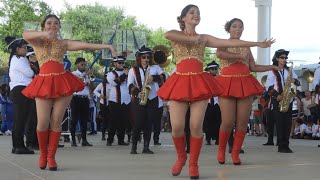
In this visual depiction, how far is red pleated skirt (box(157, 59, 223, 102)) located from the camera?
7301mm

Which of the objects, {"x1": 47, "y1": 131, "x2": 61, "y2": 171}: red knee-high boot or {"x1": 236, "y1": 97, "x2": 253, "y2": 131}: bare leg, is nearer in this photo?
{"x1": 47, "y1": 131, "x2": 61, "y2": 171}: red knee-high boot

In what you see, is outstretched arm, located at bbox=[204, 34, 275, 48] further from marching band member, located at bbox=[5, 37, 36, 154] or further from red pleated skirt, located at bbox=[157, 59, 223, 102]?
marching band member, located at bbox=[5, 37, 36, 154]

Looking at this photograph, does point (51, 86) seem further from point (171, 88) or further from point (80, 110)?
point (80, 110)

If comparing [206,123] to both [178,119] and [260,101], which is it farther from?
[178,119]

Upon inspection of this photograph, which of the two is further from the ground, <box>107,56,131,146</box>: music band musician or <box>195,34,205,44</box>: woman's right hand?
<box>195,34,205,44</box>: woman's right hand

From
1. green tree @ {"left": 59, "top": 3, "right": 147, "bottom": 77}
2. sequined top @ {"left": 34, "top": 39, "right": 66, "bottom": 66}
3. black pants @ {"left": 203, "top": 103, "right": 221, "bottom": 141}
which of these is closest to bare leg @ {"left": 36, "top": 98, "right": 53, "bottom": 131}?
sequined top @ {"left": 34, "top": 39, "right": 66, "bottom": 66}

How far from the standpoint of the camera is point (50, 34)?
311 inches

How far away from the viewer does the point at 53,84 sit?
8070mm

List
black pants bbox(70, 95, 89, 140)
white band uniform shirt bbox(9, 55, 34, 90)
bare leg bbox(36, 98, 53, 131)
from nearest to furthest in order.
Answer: bare leg bbox(36, 98, 53, 131) → white band uniform shirt bbox(9, 55, 34, 90) → black pants bbox(70, 95, 89, 140)

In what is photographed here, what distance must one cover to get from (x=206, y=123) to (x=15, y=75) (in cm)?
639

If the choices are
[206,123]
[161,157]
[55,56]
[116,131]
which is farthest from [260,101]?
[55,56]

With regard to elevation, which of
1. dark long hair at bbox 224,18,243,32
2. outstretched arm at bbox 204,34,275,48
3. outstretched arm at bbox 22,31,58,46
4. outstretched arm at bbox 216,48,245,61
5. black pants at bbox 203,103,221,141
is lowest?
black pants at bbox 203,103,221,141

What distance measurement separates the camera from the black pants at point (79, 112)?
1363 cm

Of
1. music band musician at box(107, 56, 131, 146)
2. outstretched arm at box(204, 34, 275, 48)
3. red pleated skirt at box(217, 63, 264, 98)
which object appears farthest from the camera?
music band musician at box(107, 56, 131, 146)
